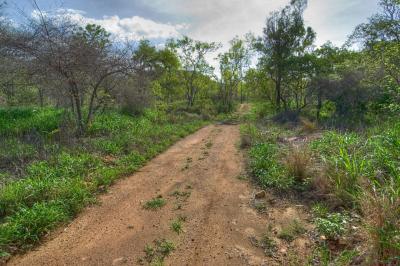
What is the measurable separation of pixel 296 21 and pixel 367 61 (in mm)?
7705

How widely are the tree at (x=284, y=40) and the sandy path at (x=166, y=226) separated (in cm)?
1441

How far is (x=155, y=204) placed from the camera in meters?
4.41

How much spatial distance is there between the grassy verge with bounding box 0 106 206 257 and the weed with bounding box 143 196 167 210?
103 cm

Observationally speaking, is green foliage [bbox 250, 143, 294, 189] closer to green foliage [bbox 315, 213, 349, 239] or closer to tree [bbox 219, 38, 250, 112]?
green foliage [bbox 315, 213, 349, 239]

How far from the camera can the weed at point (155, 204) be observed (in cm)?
433

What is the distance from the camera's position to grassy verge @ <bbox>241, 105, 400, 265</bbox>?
256 cm

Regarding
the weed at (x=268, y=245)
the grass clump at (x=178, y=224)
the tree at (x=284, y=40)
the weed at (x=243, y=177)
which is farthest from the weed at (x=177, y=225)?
the tree at (x=284, y=40)

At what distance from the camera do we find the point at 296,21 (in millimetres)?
17906

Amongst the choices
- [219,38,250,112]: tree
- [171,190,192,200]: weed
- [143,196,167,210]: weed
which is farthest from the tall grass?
[219,38,250,112]: tree

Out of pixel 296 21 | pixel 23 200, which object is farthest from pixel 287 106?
pixel 23 200

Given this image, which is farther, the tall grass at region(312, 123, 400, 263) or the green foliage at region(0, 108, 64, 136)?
the green foliage at region(0, 108, 64, 136)

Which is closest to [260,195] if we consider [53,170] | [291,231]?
[291,231]

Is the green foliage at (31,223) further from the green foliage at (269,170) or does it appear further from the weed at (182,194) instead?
the green foliage at (269,170)

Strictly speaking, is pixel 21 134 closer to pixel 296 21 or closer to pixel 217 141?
pixel 217 141
